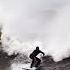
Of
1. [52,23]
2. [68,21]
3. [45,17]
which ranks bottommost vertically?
[68,21]

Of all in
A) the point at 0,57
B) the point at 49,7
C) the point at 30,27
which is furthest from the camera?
the point at 49,7

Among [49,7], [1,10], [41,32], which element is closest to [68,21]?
[41,32]

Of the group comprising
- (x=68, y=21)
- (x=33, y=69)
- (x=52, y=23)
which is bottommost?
(x=33, y=69)

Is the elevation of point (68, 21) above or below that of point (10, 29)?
below

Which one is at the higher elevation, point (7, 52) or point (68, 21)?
point (68, 21)

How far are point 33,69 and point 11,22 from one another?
2337 cm

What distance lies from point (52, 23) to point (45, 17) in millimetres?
4354

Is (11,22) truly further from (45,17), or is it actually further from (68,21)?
(68,21)

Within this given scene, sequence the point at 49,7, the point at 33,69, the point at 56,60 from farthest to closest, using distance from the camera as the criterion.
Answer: the point at 49,7 → the point at 56,60 → the point at 33,69

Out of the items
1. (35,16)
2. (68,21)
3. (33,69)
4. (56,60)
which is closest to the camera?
(33,69)

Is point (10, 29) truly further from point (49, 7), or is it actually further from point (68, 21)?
point (68, 21)

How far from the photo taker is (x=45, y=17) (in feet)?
110

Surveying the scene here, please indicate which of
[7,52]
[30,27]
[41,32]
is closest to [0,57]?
[7,52]

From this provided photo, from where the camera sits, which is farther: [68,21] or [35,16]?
[35,16]
